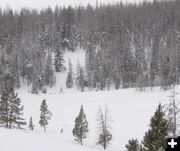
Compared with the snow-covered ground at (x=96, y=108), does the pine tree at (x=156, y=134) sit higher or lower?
higher

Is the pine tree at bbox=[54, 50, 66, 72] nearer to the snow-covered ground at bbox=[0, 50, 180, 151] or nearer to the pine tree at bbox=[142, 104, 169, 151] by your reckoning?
the snow-covered ground at bbox=[0, 50, 180, 151]

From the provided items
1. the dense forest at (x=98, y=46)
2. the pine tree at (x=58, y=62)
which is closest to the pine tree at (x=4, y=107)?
the dense forest at (x=98, y=46)

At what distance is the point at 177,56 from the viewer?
113688 mm

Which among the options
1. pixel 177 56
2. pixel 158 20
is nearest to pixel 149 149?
pixel 177 56

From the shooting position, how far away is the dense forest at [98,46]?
342 ft

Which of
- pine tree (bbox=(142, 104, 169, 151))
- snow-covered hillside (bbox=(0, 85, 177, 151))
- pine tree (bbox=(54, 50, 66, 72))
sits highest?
pine tree (bbox=(54, 50, 66, 72))

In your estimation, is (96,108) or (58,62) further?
(58,62)

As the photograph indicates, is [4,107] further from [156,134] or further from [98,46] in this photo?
[98,46]

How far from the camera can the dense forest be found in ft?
342

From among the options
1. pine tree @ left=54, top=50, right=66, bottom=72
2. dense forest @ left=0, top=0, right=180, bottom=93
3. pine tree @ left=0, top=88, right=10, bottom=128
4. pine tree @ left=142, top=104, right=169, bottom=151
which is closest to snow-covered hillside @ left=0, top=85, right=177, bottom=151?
pine tree @ left=0, top=88, right=10, bottom=128

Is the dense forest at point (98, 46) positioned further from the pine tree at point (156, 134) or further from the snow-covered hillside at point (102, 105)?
the pine tree at point (156, 134)

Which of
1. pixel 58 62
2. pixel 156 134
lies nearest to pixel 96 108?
pixel 58 62

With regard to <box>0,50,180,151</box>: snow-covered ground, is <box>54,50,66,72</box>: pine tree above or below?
above

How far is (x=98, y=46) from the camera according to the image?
138 metres
